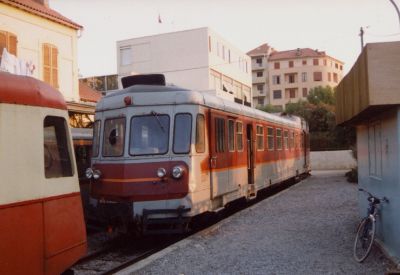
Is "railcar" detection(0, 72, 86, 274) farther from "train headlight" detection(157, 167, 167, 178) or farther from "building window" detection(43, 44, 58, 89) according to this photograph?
"building window" detection(43, 44, 58, 89)

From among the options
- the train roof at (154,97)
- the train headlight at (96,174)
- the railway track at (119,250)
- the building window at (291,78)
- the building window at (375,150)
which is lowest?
the railway track at (119,250)

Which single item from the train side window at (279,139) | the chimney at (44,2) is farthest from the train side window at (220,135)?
the chimney at (44,2)

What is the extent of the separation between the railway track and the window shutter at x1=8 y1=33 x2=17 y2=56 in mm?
9269

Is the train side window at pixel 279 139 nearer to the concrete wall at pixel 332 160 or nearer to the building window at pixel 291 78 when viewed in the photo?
the concrete wall at pixel 332 160

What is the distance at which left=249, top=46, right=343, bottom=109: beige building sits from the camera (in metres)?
86.3

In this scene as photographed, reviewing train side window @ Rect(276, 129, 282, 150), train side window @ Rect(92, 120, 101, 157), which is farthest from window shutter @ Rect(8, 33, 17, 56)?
train side window @ Rect(276, 129, 282, 150)

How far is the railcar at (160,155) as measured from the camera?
929cm

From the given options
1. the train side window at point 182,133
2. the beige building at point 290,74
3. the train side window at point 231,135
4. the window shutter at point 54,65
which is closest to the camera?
the train side window at point 182,133

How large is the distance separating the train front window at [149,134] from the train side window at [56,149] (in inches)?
142

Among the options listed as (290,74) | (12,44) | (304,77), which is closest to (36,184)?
(12,44)

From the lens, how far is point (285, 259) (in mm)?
7730

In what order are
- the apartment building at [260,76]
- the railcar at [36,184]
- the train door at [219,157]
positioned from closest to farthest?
the railcar at [36,184] < the train door at [219,157] < the apartment building at [260,76]

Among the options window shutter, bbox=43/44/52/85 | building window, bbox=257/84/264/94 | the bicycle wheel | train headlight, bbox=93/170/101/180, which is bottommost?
the bicycle wheel

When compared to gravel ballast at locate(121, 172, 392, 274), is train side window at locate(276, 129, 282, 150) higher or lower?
higher
